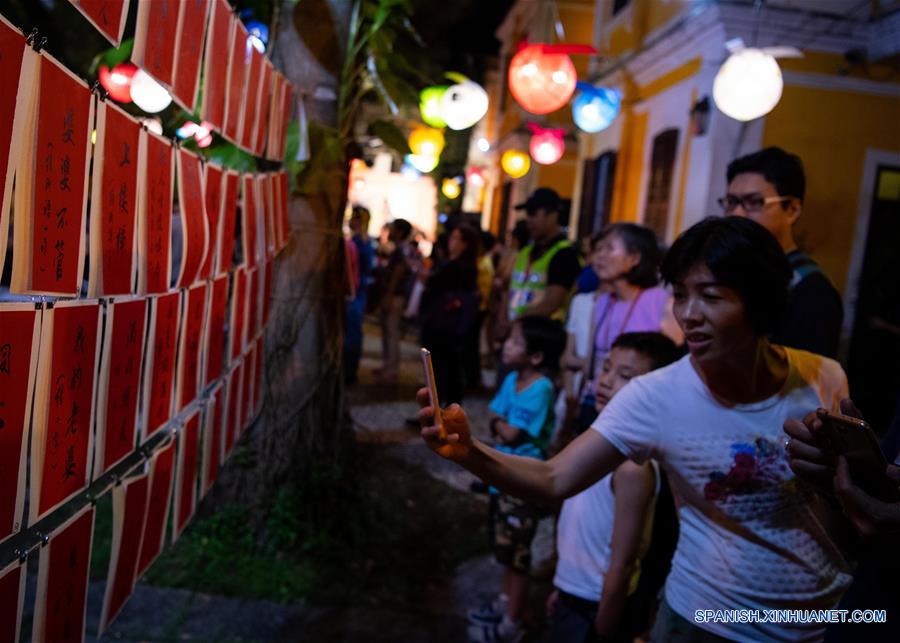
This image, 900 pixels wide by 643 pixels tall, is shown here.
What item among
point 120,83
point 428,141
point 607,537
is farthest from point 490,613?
point 428,141

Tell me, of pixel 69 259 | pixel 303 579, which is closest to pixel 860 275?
pixel 303 579

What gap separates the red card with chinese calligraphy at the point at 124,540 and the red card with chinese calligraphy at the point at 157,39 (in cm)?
121

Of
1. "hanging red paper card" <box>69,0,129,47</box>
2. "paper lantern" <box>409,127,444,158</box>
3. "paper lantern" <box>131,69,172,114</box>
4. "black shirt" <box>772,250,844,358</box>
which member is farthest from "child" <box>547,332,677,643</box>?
"paper lantern" <box>409,127,444,158</box>

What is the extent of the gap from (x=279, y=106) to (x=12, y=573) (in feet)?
9.78

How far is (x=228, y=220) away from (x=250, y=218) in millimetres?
447

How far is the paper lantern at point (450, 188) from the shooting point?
26.4 metres

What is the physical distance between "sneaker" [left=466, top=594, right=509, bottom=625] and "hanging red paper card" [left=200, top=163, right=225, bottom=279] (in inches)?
97.9

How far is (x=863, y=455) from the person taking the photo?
1603 mm

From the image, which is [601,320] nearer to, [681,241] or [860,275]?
[681,241]

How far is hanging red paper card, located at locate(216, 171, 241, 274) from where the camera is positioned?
3174 millimetres

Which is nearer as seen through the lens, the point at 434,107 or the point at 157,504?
the point at 157,504

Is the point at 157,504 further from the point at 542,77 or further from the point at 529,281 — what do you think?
the point at 542,77

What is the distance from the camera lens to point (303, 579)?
4766mm

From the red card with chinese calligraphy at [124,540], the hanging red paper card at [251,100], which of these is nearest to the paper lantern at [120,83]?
the hanging red paper card at [251,100]
